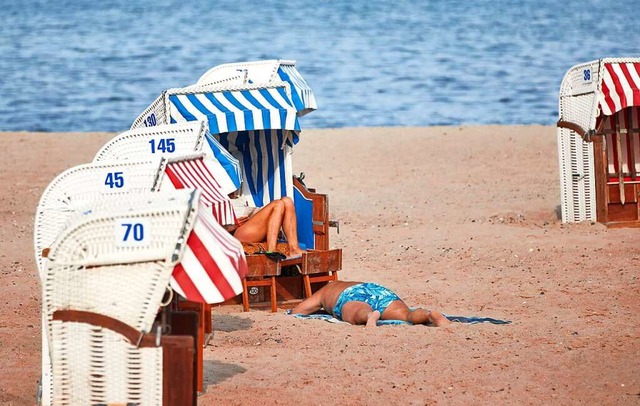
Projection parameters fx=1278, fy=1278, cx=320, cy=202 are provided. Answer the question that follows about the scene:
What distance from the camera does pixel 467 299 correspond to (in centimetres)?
1005

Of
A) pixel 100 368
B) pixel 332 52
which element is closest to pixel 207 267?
pixel 100 368

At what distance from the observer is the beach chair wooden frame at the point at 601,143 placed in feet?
41.4

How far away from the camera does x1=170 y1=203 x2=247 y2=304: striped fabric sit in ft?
18.3

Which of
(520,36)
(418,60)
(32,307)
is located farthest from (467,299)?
(520,36)

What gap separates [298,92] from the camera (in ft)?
35.7

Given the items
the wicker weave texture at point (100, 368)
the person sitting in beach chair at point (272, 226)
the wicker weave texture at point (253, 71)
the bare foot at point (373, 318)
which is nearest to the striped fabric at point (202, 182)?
the wicker weave texture at point (100, 368)

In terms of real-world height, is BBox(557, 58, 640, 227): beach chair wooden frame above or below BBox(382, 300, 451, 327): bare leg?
above

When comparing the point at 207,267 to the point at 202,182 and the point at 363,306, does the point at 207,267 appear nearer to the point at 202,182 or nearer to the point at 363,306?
the point at 202,182

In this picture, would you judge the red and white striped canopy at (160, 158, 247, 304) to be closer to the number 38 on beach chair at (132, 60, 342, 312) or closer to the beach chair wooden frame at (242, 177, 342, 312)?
the number 38 on beach chair at (132, 60, 342, 312)

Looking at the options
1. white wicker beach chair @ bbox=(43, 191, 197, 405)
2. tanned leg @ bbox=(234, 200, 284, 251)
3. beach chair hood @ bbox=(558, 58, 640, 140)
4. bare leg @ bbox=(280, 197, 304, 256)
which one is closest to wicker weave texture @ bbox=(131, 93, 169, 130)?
tanned leg @ bbox=(234, 200, 284, 251)

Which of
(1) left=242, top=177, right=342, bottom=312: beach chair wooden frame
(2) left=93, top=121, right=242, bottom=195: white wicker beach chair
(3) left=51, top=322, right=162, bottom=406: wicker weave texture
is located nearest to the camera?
(3) left=51, top=322, right=162, bottom=406: wicker weave texture

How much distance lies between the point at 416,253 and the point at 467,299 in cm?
207

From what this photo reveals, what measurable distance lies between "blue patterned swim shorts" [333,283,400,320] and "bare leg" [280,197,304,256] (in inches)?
32.3

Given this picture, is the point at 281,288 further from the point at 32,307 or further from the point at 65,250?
the point at 65,250
